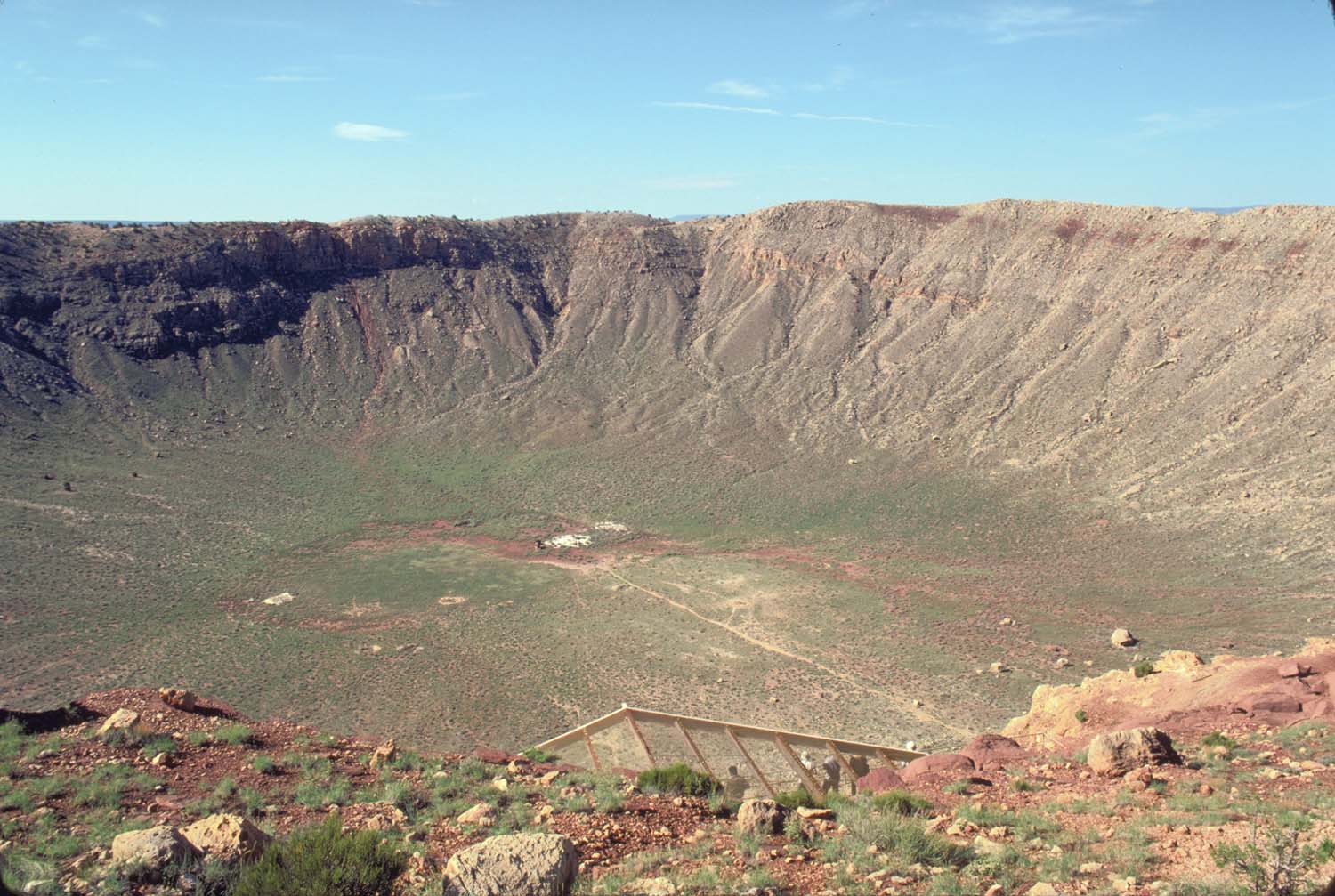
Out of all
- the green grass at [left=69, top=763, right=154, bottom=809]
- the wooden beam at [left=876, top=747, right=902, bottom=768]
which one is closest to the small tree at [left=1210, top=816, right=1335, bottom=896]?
the wooden beam at [left=876, top=747, right=902, bottom=768]

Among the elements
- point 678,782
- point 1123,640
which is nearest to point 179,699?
point 678,782

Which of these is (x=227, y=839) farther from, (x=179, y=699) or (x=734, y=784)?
(x=734, y=784)

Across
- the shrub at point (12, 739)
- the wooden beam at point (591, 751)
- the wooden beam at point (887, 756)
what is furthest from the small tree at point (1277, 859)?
the shrub at point (12, 739)

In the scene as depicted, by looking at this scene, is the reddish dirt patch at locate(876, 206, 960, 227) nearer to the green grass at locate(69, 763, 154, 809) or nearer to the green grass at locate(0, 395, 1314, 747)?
the green grass at locate(0, 395, 1314, 747)

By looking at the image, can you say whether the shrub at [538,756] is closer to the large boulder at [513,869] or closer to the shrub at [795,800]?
the shrub at [795,800]

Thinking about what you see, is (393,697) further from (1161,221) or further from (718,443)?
(1161,221)
